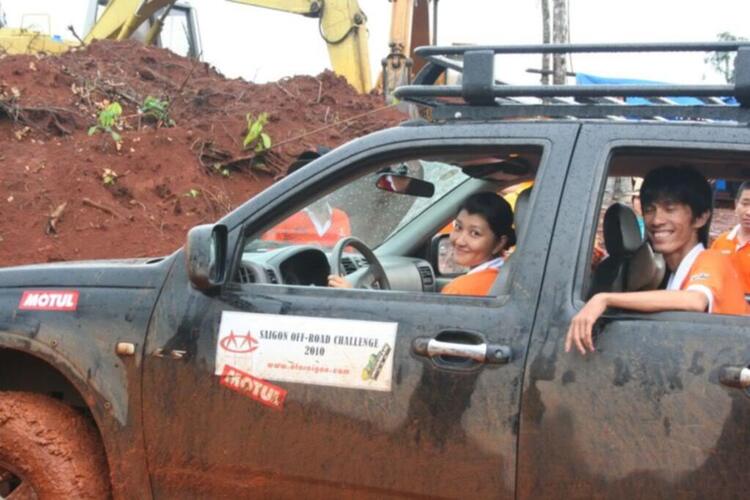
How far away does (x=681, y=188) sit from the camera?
3.26 metres

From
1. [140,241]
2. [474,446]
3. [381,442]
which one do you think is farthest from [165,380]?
[140,241]

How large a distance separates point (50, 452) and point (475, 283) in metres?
1.58

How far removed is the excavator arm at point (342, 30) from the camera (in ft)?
52.0

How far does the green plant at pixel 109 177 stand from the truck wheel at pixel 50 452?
9.15 metres

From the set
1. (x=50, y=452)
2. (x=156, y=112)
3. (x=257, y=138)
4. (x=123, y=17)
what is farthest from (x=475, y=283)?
(x=123, y=17)

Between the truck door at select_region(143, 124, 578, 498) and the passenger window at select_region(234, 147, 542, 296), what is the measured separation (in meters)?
0.09

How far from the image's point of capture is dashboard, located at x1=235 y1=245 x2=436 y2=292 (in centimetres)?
340

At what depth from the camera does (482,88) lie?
303cm

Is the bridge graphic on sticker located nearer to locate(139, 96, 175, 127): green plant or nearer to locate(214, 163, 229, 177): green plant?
locate(214, 163, 229, 177): green plant

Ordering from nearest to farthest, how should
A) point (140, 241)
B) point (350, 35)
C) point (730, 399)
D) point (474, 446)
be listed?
point (730, 399), point (474, 446), point (140, 241), point (350, 35)

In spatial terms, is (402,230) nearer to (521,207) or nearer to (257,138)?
(521,207)

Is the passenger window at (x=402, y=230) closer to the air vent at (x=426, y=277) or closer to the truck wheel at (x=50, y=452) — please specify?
the air vent at (x=426, y=277)

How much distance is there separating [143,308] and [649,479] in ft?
5.58

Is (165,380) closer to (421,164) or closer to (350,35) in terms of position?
(421,164)
